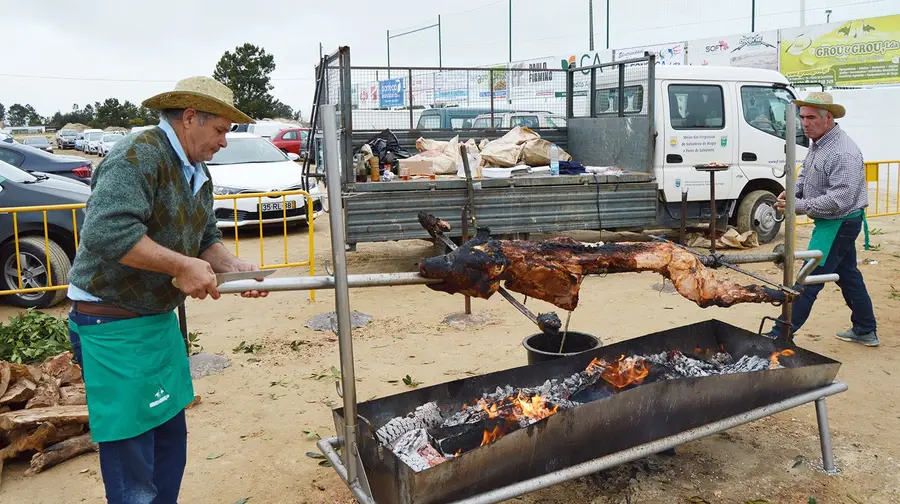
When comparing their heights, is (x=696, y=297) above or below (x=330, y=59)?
below

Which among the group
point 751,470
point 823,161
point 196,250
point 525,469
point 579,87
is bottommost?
point 751,470

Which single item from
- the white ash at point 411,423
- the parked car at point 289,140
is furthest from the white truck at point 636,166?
the parked car at point 289,140

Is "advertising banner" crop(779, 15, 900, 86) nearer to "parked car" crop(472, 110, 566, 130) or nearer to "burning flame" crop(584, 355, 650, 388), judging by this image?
"parked car" crop(472, 110, 566, 130)

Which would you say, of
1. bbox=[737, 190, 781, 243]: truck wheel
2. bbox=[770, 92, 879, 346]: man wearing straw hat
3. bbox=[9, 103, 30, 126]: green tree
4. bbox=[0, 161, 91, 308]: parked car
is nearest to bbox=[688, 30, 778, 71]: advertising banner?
bbox=[737, 190, 781, 243]: truck wheel

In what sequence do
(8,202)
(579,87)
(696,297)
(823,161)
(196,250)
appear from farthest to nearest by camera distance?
(579,87) < (8,202) < (823,161) < (696,297) < (196,250)

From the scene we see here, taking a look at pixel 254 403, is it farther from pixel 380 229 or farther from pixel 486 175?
pixel 486 175

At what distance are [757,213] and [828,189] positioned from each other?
4441mm

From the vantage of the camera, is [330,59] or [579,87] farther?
[579,87]

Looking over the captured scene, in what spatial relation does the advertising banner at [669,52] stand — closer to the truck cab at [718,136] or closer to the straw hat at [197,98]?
the truck cab at [718,136]

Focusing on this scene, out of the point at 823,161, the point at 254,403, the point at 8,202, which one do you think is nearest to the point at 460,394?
the point at 254,403

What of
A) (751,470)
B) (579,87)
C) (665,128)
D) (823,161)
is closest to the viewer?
(751,470)

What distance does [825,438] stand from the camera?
373cm

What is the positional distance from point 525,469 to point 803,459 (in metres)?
1.92

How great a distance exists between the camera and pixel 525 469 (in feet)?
9.63
